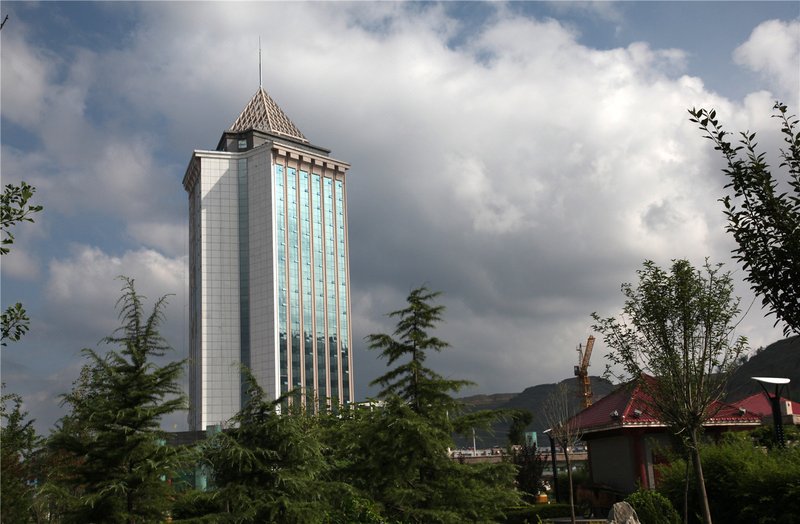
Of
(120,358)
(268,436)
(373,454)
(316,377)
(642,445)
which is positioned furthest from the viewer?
(316,377)

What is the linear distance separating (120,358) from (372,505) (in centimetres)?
710

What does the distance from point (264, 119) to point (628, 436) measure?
105m

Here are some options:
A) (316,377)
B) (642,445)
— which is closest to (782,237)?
(642,445)

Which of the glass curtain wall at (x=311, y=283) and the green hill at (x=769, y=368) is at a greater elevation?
the glass curtain wall at (x=311, y=283)

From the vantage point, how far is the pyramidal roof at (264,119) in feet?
418

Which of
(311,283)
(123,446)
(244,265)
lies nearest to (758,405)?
(123,446)

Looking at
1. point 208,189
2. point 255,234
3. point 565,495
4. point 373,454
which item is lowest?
point 565,495

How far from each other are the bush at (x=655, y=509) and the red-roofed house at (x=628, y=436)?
8.21 m

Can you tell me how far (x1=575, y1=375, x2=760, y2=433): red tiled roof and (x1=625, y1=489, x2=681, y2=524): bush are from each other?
8.48 m

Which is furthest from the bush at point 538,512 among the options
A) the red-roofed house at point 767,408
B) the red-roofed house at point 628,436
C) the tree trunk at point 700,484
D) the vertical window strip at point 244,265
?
the vertical window strip at point 244,265

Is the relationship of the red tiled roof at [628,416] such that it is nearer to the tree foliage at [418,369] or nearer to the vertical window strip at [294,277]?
the tree foliage at [418,369]

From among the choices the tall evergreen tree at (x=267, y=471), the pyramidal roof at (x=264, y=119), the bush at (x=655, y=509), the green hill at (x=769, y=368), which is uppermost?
the pyramidal roof at (x=264, y=119)

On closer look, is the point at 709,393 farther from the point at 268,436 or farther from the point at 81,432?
the point at 81,432

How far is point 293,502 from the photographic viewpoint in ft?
54.7
